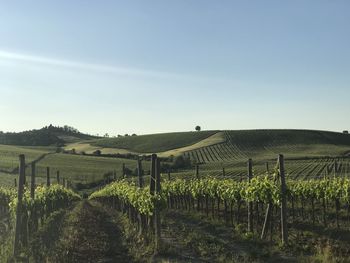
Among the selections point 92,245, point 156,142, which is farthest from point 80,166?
point 92,245

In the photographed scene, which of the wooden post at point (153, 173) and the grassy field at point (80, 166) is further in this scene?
the grassy field at point (80, 166)

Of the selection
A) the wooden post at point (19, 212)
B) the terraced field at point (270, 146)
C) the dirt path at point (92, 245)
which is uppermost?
the terraced field at point (270, 146)

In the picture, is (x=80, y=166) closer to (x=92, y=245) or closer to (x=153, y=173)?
(x=92, y=245)

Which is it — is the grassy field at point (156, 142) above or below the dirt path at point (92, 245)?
above

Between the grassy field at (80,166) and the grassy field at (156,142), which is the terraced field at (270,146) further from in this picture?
the grassy field at (80,166)

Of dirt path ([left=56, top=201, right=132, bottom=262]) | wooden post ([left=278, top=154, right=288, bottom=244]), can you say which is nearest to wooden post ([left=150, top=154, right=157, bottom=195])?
dirt path ([left=56, top=201, right=132, bottom=262])

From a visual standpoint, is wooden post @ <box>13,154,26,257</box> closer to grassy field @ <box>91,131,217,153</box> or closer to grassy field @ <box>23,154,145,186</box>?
grassy field @ <box>23,154,145,186</box>

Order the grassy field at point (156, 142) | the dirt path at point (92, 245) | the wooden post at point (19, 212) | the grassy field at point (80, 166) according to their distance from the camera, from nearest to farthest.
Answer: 1. the dirt path at point (92, 245)
2. the wooden post at point (19, 212)
3. the grassy field at point (80, 166)
4. the grassy field at point (156, 142)

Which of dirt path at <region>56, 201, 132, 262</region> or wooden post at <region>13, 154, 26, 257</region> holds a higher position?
wooden post at <region>13, 154, 26, 257</region>

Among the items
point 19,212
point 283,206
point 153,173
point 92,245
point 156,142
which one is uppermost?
point 156,142

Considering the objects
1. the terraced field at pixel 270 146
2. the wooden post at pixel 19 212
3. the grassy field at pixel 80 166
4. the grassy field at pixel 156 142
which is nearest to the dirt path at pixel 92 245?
the wooden post at pixel 19 212

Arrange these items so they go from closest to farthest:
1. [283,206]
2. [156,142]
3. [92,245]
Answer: [283,206] < [92,245] < [156,142]

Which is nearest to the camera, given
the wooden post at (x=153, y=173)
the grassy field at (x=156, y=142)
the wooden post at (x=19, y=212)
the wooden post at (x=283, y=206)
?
the wooden post at (x=19, y=212)

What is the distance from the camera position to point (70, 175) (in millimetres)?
90750
